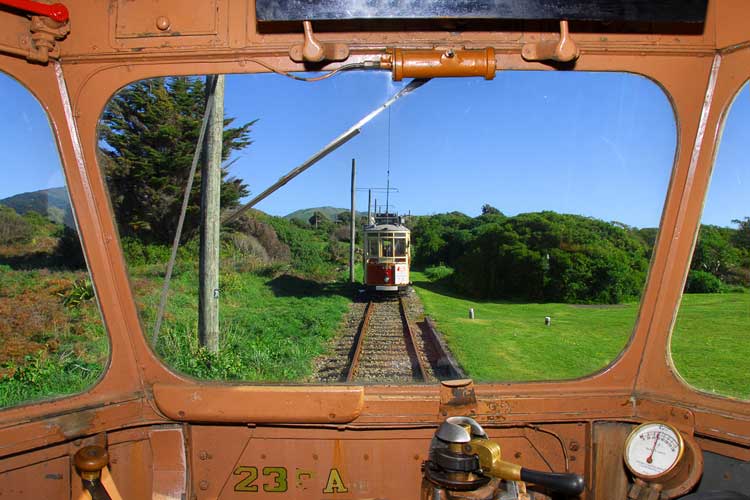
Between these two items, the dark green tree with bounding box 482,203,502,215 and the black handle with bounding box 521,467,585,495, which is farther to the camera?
the dark green tree with bounding box 482,203,502,215

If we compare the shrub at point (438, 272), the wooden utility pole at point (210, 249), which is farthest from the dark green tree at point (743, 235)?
the wooden utility pole at point (210, 249)

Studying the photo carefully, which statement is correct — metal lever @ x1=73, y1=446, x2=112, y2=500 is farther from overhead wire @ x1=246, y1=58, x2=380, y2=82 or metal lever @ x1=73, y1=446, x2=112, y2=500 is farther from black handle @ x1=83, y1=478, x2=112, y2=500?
overhead wire @ x1=246, y1=58, x2=380, y2=82

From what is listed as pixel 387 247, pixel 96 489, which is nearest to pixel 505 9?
pixel 387 247

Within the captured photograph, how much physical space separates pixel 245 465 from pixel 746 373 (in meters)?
1.89

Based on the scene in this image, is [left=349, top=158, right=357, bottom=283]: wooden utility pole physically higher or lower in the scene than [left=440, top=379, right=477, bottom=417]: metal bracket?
higher

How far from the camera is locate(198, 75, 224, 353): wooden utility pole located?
229 centimetres

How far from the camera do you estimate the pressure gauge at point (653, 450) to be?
1.99 m

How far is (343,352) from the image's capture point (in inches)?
103

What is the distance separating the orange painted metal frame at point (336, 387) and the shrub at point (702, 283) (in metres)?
0.04

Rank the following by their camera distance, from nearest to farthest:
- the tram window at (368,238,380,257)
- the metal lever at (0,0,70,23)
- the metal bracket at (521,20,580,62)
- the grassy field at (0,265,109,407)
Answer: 1. the metal lever at (0,0,70,23)
2. the metal bracket at (521,20,580,62)
3. the grassy field at (0,265,109,407)
4. the tram window at (368,238,380,257)

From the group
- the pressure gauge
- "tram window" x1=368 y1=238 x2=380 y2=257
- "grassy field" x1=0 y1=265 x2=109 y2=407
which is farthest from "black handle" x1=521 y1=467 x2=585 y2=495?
"grassy field" x1=0 y1=265 x2=109 y2=407

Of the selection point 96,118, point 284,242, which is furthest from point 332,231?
point 96,118

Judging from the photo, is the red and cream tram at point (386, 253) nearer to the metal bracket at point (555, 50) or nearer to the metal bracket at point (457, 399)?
the metal bracket at point (457, 399)

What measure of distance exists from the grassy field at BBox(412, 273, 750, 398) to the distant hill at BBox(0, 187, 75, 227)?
1.41 m
